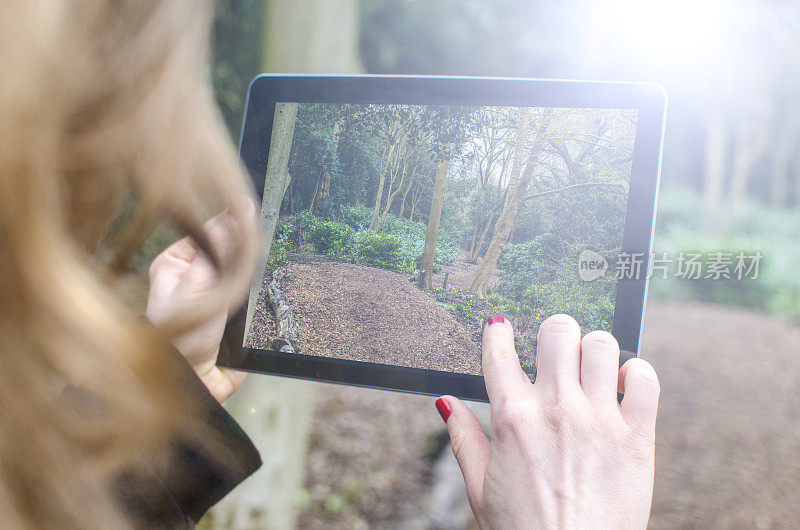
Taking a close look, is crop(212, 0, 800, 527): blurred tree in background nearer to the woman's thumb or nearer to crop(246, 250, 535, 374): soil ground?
crop(246, 250, 535, 374): soil ground

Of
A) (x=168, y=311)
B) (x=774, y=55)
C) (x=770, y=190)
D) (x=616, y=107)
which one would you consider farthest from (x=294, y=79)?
(x=770, y=190)

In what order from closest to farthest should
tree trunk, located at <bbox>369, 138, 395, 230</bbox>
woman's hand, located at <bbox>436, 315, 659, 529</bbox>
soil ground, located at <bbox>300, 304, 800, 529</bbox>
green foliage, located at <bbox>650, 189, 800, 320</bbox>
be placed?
1. woman's hand, located at <bbox>436, 315, 659, 529</bbox>
2. tree trunk, located at <bbox>369, 138, 395, 230</bbox>
3. soil ground, located at <bbox>300, 304, 800, 529</bbox>
4. green foliage, located at <bbox>650, 189, 800, 320</bbox>

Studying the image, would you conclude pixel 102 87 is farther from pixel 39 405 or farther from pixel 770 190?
pixel 770 190

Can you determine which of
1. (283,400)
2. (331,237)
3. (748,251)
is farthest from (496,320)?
(748,251)

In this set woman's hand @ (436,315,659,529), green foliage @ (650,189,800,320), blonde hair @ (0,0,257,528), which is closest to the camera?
blonde hair @ (0,0,257,528)

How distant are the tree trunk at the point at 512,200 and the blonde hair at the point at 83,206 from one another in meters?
0.50

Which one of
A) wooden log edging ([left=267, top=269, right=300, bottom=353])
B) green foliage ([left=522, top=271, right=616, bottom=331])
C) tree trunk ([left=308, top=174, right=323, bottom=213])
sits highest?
tree trunk ([left=308, top=174, right=323, bottom=213])

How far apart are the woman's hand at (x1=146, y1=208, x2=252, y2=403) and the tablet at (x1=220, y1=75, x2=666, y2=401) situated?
0.06 metres

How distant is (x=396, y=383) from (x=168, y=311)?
0.47 metres

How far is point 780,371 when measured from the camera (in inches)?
159

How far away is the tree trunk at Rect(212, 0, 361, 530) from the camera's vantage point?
1870mm

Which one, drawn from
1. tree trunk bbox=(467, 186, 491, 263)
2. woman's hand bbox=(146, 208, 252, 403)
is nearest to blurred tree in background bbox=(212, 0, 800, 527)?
tree trunk bbox=(467, 186, 491, 263)

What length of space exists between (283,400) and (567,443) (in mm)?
1684

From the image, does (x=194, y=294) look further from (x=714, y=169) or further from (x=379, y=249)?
(x=714, y=169)
